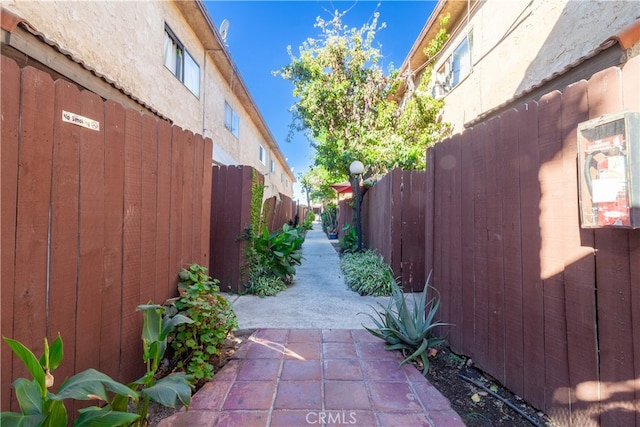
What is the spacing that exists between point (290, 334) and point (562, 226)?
2680 mm

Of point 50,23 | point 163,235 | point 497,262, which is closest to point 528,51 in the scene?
point 497,262

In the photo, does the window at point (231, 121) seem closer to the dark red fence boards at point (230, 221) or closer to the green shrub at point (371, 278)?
the dark red fence boards at point (230, 221)

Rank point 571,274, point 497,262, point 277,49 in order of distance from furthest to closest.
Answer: point 277,49 → point 497,262 → point 571,274

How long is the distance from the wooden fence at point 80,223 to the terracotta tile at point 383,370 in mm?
1867

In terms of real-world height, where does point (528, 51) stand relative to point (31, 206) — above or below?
above

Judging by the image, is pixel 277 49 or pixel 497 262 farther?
pixel 277 49

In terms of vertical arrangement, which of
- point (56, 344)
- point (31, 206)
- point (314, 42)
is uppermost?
point (314, 42)

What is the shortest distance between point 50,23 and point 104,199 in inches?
130

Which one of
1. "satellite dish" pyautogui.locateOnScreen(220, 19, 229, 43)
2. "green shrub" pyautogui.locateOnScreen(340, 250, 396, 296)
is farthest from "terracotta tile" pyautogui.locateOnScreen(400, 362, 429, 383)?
"satellite dish" pyautogui.locateOnScreen(220, 19, 229, 43)

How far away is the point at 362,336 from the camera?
125 inches

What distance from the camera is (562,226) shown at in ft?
5.91

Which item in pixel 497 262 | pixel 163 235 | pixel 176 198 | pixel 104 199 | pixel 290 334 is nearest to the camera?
pixel 104 199

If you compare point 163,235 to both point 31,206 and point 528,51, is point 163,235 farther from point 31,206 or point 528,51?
point 528,51

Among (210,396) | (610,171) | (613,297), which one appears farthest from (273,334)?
(610,171)
